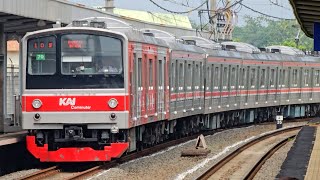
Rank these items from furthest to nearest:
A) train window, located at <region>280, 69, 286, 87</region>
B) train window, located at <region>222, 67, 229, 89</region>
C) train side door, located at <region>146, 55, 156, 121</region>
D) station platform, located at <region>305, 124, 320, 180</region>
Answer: train window, located at <region>280, 69, 286, 87</region> < train window, located at <region>222, 67, 229, 89</region> < train side door, located at <region>146, 55, 156, 121</region> < station platform, located at <region>305, 124, 320, 180</region>

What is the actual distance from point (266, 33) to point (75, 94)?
15768 centimetres

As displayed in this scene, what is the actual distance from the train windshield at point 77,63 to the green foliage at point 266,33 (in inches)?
5291

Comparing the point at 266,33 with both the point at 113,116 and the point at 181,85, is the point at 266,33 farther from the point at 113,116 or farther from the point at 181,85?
the point at 113,116

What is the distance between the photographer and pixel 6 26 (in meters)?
21.6

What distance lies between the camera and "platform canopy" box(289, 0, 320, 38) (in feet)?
37.2

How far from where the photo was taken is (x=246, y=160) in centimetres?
1998

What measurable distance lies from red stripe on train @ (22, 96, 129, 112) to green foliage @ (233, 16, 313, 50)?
134624mm

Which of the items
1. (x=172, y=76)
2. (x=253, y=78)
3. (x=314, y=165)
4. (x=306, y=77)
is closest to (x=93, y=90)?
(x=314, y=165)

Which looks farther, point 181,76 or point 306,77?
point 306,77

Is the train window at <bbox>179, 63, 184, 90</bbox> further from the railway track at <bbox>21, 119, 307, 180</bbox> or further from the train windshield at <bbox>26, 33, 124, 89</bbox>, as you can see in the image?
the train windshield at <bbox>26, 33, 124, 89</bbox>

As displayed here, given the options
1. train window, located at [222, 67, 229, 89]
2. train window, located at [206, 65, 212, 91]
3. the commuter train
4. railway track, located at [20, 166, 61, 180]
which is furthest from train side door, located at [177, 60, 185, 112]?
railway track, located at [20, 166, 61, 180]

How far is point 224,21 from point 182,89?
139 feet

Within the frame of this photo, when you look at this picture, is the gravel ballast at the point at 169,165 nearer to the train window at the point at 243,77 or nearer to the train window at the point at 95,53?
the train window at the point at 95,53

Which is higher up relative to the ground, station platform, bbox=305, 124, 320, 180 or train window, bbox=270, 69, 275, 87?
train window, bbox=270, 69, 275, 87
